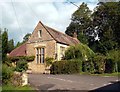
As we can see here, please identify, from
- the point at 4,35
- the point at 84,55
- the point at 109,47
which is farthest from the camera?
the point at 109,47

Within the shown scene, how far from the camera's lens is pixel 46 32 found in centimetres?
3675

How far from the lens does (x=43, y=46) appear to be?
37219 mm

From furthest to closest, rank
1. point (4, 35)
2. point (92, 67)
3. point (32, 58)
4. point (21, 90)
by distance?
point (32, 58), point (92, 67), point (4, 35), point (21, 90)

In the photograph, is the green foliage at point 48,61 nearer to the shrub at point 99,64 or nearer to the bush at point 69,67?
the bush at point 69,67

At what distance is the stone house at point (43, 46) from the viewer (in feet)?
118

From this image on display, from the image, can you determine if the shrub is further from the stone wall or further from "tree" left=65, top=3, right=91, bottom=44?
"tree" left=65, top=3, right=91, bottom=44

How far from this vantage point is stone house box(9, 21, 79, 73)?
3609 cm

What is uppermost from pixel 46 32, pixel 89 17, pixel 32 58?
pixel 89 17

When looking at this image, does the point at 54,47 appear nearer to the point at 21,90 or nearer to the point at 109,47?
the point at 109,47

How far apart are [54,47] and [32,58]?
402 cm

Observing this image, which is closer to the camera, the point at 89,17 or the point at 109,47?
the point at 109,47

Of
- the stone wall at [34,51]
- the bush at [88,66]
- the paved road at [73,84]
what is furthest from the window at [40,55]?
the paved road at [73,84]

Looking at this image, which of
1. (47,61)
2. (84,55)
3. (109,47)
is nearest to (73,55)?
(84,55)

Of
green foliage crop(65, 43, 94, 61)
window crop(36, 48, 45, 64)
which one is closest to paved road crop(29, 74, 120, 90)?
green foliage crop(65, 43, 94, 61)
